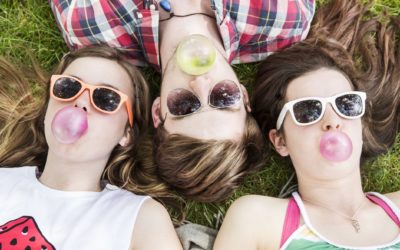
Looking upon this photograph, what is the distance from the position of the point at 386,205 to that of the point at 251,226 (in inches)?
31.3

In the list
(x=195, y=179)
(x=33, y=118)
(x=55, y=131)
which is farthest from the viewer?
(x=33, y=118)

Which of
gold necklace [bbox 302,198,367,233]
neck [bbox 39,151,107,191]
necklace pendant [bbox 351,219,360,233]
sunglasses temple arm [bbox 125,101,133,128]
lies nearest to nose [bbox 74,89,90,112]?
sunglasses temple arm [bbox 125,101,133,128]

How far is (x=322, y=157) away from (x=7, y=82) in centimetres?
200

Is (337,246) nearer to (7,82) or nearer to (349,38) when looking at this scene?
(349,38)

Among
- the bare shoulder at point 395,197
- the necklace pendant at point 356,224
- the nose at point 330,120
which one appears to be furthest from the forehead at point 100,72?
the bare shoulder at point 395,197

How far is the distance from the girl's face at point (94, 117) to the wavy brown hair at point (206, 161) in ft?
0.86

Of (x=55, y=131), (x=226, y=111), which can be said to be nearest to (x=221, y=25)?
(x=226, y=111)

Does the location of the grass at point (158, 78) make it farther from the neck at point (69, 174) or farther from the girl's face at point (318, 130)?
the neck at point (69, 174)

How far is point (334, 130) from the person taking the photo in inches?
114

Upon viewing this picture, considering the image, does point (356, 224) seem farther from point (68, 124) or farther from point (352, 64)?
point (68, 124)

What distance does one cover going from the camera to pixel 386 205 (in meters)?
3.09

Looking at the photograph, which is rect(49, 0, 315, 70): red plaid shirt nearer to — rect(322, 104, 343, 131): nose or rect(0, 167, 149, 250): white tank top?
rect(322, 104, 343, 131): nose

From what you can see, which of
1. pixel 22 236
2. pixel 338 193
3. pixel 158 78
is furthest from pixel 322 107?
pixel 22 236

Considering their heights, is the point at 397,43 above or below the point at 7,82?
above
